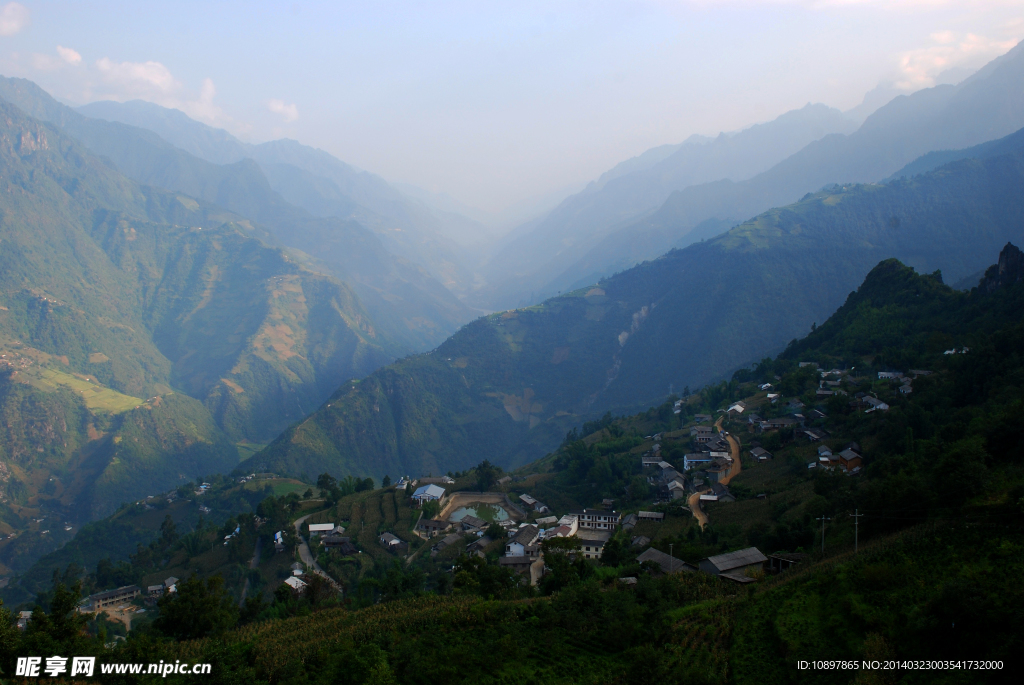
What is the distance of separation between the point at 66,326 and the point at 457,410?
11023 centimetres

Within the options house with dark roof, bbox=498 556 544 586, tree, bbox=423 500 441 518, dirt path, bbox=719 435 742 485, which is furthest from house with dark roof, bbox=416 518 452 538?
dirt path, bbox=719 435 742 485

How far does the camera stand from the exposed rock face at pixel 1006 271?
171ft

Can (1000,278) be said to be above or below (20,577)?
above

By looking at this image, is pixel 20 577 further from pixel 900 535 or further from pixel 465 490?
pixel 900 535

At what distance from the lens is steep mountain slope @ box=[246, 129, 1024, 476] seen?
128 m

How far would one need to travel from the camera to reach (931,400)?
3809cm

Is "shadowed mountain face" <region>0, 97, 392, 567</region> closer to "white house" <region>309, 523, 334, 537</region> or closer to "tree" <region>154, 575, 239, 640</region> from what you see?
"white house" <region>309, 523, 334, 537</region>

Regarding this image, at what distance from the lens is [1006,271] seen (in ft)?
174

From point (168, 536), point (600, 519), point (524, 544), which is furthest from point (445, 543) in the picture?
point (168, 536)

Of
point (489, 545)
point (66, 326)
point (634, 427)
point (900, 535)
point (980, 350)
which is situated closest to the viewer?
point (900, 535)

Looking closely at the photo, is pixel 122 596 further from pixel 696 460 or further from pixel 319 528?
pixel 696 460

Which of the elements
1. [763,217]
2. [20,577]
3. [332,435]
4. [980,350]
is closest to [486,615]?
[980,350]

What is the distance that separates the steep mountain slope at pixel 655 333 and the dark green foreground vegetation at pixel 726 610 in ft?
293

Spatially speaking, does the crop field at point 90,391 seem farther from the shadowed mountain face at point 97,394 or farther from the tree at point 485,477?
the tree at point 485,477
